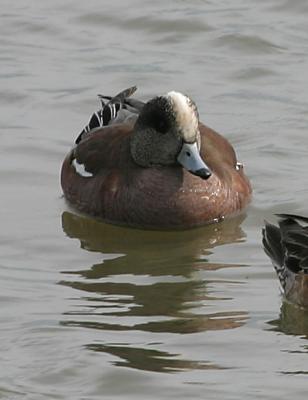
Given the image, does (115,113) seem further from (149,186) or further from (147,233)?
(147,233)

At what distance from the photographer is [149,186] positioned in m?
12.1

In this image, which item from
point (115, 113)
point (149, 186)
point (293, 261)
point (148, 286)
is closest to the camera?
point (293, 261)

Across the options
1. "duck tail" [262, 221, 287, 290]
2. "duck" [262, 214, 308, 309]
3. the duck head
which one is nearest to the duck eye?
the duck head

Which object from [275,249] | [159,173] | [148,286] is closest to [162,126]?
[159,173]

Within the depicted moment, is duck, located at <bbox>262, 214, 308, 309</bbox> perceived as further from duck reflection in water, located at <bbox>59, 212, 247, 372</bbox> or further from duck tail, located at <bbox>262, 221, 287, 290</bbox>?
duck reflection in water, located at <bbox>59, 212, 247, 372</bbox>

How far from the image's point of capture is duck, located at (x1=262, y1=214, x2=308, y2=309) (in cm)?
973

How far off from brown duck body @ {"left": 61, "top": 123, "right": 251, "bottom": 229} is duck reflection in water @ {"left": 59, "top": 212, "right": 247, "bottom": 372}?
0.31 ft

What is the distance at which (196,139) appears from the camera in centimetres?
1211

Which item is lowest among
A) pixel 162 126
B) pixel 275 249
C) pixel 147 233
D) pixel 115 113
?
pixel 147 233

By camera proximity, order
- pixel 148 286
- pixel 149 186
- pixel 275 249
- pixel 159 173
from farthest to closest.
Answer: pixel 159 173 < pixel 149 186 < pixel 148 286 < pixel 275 249

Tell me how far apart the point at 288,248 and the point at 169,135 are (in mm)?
2563

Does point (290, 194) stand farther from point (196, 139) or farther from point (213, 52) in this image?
point (213, 52)

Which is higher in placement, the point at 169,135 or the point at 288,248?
the point at 169,135

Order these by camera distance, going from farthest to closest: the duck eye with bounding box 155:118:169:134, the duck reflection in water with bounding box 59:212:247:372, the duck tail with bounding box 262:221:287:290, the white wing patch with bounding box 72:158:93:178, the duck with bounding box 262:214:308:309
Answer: the white wing patch with bounding box 72:158:93:178 → the duck eye with bounding box 155:118:169:134 → the duck tail with bounding box 262:221:287:290 → the duck with bounding box 262:214:308:309 → the duck reflection in water with bounding box 59:212:247:372
